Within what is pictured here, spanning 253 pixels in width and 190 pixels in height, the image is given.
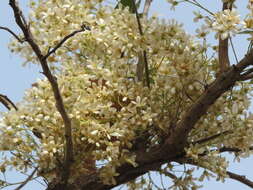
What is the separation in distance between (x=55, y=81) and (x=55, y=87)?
0.01 meters

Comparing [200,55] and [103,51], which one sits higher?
[103,51]

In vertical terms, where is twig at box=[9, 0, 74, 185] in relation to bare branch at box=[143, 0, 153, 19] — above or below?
below

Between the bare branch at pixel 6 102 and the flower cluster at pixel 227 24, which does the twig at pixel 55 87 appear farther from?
the flower cluster at pixel 227 24

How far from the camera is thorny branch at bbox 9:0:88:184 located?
1.15 m

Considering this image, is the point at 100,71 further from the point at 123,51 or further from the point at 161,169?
the point at 161,169

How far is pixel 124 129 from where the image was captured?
1.43 metres

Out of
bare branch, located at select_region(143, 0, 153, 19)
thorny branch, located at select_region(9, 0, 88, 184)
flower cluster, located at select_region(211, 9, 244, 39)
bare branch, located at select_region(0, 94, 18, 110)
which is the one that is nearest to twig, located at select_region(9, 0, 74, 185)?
thorny branch, located at select_region(9, 0, 88, 184)

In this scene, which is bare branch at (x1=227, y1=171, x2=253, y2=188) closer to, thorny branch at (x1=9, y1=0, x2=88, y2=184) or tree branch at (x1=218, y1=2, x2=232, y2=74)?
tree branch at (x1=218, y1=2, x2=232, y2=74)

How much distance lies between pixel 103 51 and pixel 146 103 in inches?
8.9

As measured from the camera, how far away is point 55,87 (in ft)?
4.09

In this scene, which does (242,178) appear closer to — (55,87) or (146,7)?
(146,7)

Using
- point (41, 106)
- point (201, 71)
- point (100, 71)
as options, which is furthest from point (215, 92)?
point (41, 106)

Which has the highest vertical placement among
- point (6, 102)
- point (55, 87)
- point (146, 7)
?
point (146, 7)

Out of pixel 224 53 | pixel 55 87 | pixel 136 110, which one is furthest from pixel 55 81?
pixel 224 53
